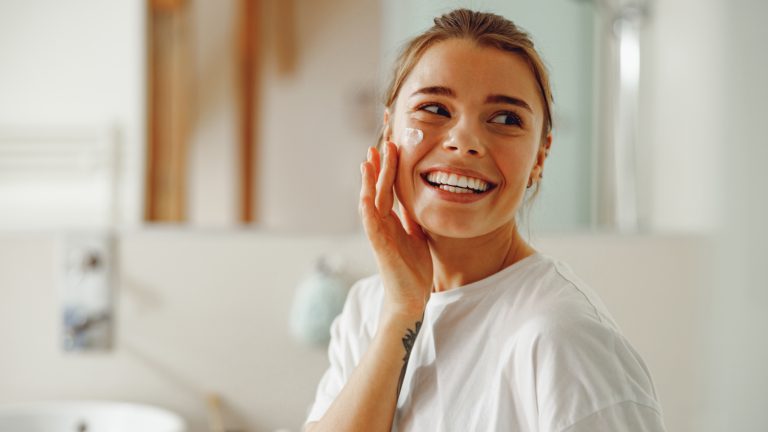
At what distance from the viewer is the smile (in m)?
0.54

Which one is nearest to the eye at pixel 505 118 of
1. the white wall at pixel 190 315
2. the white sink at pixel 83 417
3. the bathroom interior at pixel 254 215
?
the bathroom interior at pixel 254 215

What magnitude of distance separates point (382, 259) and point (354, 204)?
972 mm

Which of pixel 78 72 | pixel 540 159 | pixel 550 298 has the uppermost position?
pixel 78 72

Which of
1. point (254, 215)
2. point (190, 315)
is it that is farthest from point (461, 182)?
point (254, 215)

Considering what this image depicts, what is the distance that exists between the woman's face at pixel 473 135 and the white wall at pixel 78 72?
1.08 metres

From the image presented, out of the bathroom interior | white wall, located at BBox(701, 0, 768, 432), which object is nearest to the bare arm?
the bathroom interior

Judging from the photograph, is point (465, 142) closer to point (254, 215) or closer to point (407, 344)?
point (407, 344)

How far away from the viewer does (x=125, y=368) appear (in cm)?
115

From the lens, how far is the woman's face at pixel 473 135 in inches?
21.2

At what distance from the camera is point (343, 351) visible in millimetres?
691

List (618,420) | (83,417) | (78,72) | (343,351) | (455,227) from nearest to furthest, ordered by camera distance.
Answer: (618,420), (455,227), (343,351), (83,417), (78,72)

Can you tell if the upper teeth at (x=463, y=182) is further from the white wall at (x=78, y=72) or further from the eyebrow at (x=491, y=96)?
the white wall at (x=78, y=72)

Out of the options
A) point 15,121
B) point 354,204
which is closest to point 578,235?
point 354,204

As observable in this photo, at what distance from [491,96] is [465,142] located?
0.04 m
